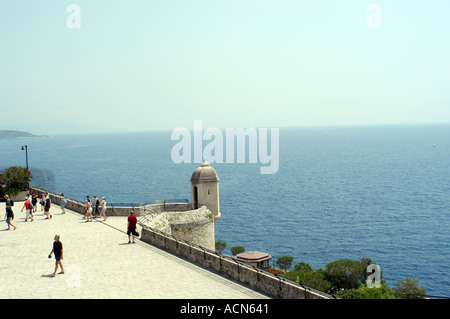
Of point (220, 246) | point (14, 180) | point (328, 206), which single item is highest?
point (14, 180)

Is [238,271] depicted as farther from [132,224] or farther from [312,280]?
[312,280]

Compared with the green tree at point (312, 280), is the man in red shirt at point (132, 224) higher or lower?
higher

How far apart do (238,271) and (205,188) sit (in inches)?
580

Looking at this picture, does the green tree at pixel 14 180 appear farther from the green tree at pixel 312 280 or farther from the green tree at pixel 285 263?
the green tree at pixel 285 263

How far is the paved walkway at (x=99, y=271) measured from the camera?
12312mm

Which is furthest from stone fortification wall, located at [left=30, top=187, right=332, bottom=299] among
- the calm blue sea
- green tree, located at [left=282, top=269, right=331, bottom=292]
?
the calm blue sea

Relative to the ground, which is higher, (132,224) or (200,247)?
(132,224)

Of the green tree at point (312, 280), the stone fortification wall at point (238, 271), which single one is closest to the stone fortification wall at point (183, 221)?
the stone fortification wall at point (238, 271)

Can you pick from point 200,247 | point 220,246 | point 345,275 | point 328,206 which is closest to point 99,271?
point 200,247

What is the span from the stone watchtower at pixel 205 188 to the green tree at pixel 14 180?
1271 centimetres

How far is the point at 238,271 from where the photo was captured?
44.3ft

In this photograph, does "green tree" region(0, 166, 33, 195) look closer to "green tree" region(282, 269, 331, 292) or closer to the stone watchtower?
the stone watchtower

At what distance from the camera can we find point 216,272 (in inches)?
571

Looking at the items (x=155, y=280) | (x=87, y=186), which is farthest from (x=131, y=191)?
(x=155, y=280)
